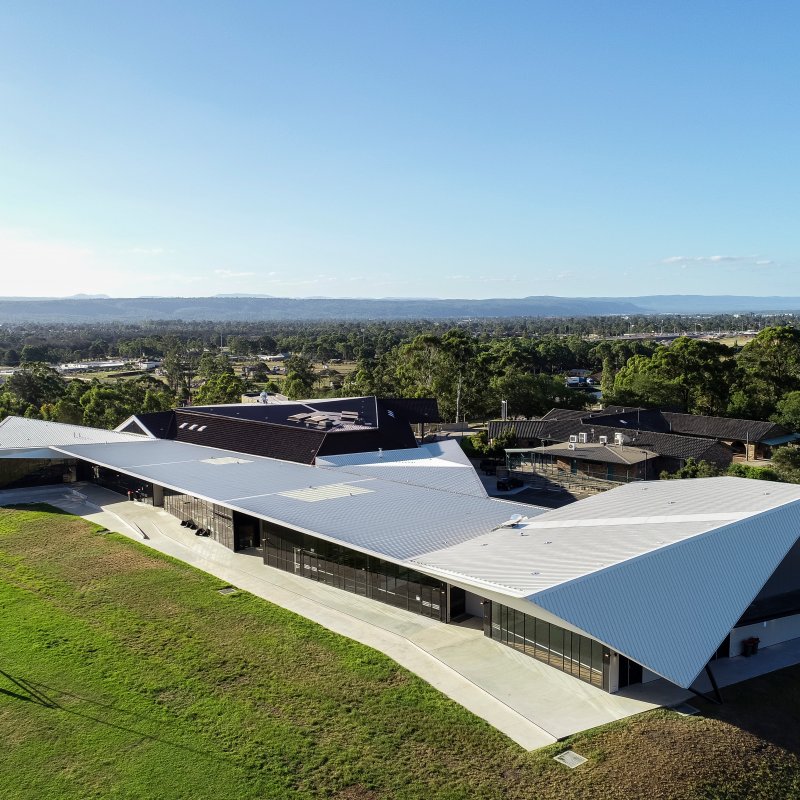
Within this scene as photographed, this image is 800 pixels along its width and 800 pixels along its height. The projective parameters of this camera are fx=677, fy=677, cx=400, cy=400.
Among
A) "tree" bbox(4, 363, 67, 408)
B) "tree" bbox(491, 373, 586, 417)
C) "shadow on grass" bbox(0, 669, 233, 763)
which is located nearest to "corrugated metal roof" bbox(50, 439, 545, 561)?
"shadow on grass" bbox(0, 669, 233, 763)

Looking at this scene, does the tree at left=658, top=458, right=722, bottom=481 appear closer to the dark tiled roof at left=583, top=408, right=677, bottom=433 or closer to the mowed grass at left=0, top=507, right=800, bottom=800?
the dark tiled roof at left=583, top=408, right=677, bottom=433

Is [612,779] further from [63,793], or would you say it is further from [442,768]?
[63,793]

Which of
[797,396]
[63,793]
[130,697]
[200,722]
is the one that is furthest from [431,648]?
[797,396]

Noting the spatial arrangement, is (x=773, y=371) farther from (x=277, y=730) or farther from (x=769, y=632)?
(x=277, y=730)

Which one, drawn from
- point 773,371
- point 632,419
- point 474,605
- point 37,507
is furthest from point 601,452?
point 37,507

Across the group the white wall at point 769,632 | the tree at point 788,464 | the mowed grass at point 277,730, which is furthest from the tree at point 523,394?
the mowed grass at point 277,730

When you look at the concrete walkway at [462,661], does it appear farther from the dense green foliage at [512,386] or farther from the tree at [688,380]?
the tree at [688,380]

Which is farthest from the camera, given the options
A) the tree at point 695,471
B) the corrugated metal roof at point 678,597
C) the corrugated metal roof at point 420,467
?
the tree at point 695,471

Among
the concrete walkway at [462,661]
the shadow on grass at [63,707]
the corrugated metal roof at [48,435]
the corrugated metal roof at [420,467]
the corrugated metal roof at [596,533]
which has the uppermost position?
the corrugated metal roof at [596,533]
